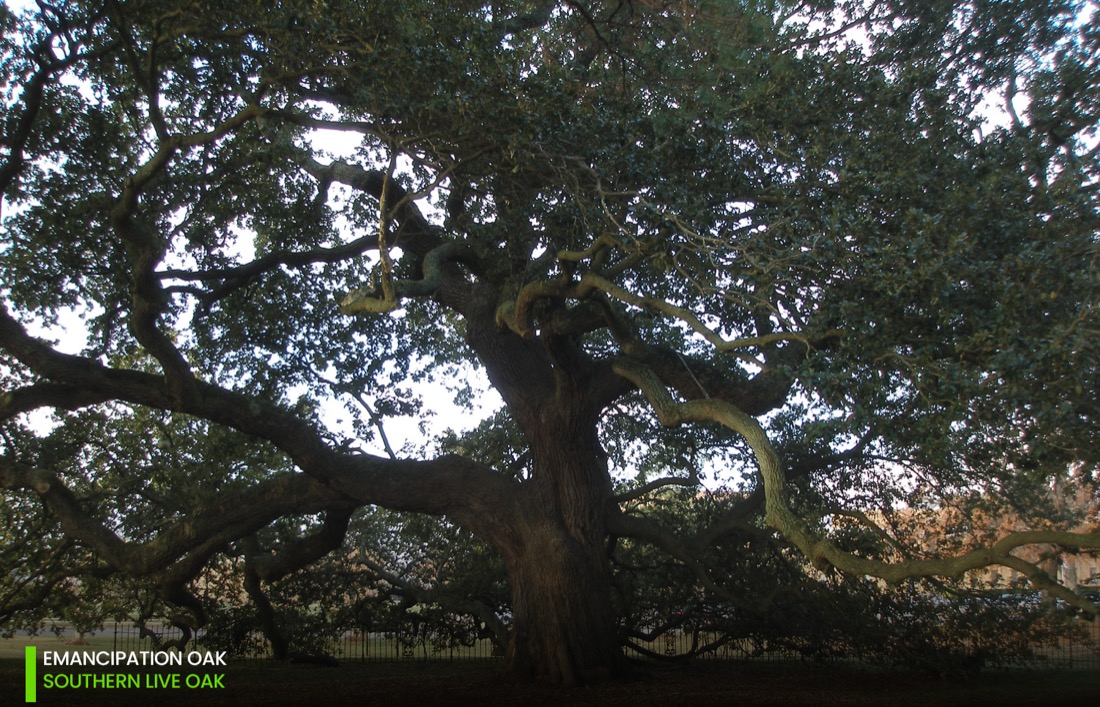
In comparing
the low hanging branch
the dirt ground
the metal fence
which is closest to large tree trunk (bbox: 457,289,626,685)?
the dirt ground

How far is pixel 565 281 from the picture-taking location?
8945 mm

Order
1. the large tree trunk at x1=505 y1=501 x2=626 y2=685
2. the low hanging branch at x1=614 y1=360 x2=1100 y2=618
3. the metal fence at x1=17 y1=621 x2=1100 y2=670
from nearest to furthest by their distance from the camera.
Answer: the low hanging branch at x1=614 y1=360 x2=1100 y2=618
the large tree trunk at x1=505 y1=501 x2=626 y2=685
the metal fence at x1=17 y1=621 x2=1100 y2=670

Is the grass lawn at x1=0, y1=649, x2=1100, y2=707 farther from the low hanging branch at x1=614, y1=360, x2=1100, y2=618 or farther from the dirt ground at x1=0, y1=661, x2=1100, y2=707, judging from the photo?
the low hanging branch at x1=614, y1=360, x2=1100, y2=618

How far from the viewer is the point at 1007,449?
724 centimetres

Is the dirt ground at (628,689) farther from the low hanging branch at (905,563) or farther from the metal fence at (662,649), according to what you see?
the low hanging branch at (905,563)

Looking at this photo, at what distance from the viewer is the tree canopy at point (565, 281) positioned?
7.03 m

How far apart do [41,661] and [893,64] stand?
523 inches

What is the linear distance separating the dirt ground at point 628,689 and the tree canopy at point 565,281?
85 cm

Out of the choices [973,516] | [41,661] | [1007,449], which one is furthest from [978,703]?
[41,661]

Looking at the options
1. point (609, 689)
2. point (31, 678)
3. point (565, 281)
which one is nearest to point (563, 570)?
point (609, 689)

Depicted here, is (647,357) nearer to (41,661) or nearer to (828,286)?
(828,286)

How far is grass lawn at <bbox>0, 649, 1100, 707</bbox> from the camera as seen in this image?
8.88m

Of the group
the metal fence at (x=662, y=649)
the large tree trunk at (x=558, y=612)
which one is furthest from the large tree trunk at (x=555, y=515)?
the metal fence at (x=662, y=649)

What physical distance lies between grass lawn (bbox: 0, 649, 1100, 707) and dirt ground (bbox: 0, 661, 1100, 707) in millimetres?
11
